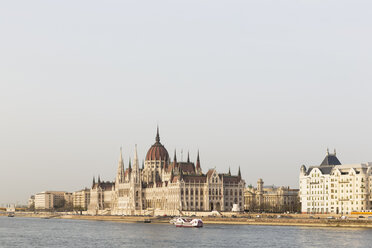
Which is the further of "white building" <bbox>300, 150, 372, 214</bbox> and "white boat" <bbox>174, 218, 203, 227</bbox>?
"white building" <bbox>300, 150, 372, 214</bbox>

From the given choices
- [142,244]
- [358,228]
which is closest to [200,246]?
[142,244]

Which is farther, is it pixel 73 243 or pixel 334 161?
pixel 334 161

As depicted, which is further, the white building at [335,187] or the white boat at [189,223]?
the white building at [335,187]

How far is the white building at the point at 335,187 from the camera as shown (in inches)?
6885

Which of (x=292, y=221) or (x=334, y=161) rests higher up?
(x=334, y=161)

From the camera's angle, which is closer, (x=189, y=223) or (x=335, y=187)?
(x=189, y=223)

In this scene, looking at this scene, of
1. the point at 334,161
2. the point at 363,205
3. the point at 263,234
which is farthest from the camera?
the point at 334,161

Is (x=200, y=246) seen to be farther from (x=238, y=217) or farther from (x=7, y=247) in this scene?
(x=238, y=217)

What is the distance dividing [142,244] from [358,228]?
49.9 meters

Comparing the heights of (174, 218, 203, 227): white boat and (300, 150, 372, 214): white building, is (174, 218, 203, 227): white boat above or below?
below

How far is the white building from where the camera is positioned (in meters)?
175

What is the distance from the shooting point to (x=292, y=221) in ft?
518

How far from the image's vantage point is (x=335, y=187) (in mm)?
182625

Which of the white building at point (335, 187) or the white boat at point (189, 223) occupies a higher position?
the white building at point (335, 187)
